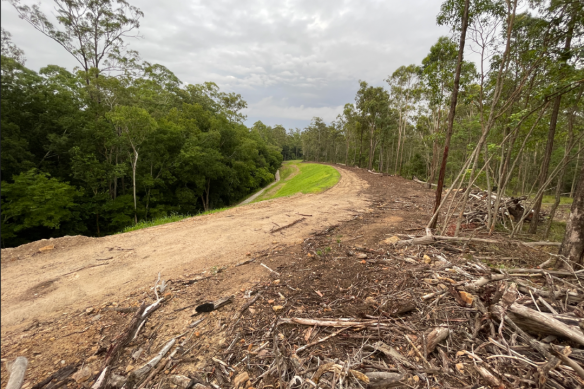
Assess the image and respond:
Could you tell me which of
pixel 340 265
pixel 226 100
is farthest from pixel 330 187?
pixel 226 100

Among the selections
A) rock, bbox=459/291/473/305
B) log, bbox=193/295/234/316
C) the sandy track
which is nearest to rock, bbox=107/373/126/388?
log, bbox=193/295/234/316

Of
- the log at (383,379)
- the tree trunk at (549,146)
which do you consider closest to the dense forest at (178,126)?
the tree trunk at (549,146)

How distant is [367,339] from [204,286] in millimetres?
3353

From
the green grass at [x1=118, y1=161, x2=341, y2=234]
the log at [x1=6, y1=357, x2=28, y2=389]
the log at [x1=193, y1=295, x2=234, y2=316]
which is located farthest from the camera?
the green grass at [x1=118, y1=161, x2=341, y2=234]

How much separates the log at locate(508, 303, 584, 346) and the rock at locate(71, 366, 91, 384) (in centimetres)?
561

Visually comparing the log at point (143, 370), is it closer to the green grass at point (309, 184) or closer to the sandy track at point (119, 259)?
the sandy track at point (119, 259)

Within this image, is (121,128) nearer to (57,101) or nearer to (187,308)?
(57,101)

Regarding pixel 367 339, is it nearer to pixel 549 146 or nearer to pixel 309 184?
pixel 549 146

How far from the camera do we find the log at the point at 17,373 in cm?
264

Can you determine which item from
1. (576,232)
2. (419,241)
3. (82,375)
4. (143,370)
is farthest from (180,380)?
(576,232)

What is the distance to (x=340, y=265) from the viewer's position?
568cm

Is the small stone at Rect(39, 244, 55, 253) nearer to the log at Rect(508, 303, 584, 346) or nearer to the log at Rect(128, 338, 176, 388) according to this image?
the log at Rect(128, 338, 176, 388)

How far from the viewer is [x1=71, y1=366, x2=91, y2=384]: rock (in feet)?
9.93

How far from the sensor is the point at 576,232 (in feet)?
15.7
